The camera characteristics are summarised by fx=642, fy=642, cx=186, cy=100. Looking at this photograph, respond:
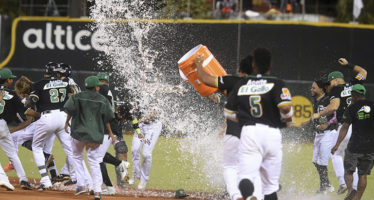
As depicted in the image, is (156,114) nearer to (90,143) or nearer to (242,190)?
(90,143)

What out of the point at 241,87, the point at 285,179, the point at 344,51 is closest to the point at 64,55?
the point at 344,51

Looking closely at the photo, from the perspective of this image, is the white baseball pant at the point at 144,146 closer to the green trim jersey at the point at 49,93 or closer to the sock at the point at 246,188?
the green trim jersey at the point at 49,93

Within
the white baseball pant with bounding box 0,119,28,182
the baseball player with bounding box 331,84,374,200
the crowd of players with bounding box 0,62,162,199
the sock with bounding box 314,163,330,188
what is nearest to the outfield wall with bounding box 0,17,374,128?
the crowd of players with bounding box 0,62,162,199

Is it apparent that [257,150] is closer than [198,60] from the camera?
Yes

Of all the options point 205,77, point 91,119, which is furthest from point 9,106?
point 205,77

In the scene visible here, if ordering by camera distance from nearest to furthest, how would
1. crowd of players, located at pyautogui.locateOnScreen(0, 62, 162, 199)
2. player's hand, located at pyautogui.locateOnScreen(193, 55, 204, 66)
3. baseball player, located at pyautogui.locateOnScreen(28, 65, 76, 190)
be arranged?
player's hand, located at pyautogui.locateOnScreen(193, 55, 204, 66) < crowd of players, located at pyautogui.locateOnScreen(0, 62, 162, 199) < baseball player, located at pyautogui.locateOnScreen(28, 65, 76, 190)

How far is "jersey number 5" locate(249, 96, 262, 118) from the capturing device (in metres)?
7.48

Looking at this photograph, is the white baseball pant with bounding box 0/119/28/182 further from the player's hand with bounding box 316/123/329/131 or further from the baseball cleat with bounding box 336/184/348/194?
the baseball cleat with bounding box 336/184/348/194

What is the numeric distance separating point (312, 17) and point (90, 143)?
628 inches

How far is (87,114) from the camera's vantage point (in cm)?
957

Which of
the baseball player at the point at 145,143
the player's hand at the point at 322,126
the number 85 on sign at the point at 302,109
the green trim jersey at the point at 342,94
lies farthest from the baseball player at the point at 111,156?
the number 85 on sign at the point at 302,109

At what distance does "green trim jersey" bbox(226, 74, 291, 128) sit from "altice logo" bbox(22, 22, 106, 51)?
44.0 ft

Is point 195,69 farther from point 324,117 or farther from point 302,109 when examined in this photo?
point 302,109

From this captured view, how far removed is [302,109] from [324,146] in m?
7.98
